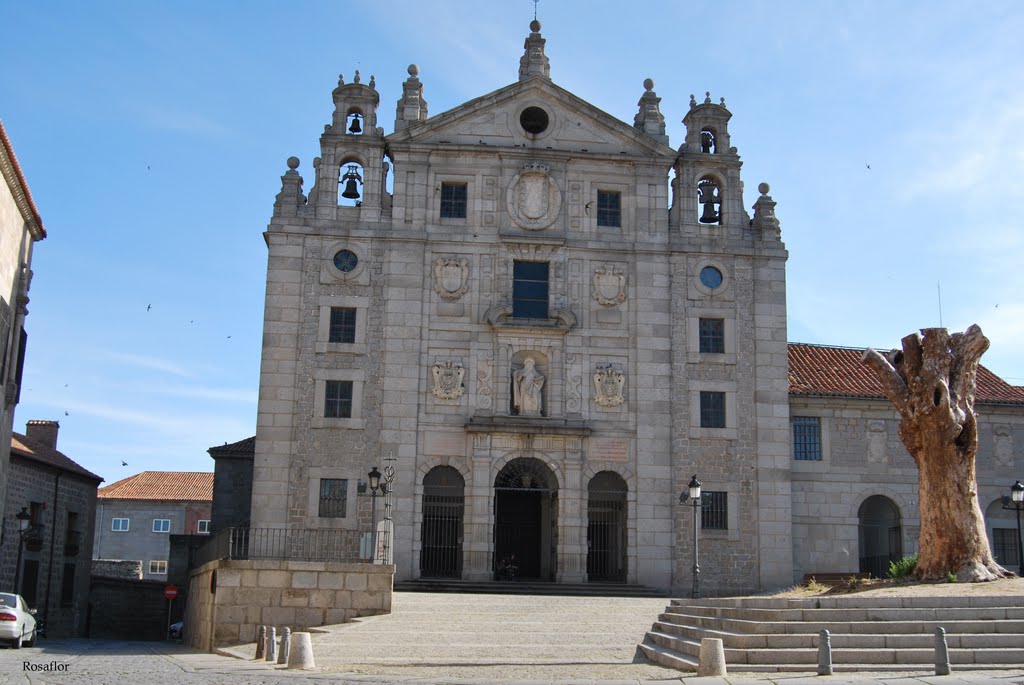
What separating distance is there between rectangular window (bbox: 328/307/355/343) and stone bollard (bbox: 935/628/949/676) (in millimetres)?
22821

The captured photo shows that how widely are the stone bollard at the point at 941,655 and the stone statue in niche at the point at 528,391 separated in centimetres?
1980

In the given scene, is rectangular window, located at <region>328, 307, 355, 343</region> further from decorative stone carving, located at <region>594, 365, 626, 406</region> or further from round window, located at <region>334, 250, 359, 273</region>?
decorative stone carving, located at <region>594, 365, 626, 406</region>

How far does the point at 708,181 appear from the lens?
38.6 metres

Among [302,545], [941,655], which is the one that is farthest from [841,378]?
[941,655]

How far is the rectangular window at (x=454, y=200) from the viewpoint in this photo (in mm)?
36938

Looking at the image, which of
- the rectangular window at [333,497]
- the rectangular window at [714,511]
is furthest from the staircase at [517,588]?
the rectangular window at [714,511]

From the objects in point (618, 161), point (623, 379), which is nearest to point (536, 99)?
point (618, 161)

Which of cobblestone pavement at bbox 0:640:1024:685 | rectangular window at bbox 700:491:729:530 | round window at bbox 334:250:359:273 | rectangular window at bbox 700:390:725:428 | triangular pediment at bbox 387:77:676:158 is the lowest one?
cobblestone pavement at bbox 0:640:1024:685

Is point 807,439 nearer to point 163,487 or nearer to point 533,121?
point 533,121

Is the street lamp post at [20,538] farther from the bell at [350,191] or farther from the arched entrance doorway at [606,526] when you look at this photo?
the arched entrance doorway at [606,526]

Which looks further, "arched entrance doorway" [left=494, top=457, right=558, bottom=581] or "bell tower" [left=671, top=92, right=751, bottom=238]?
"bell tower" [left=671, top=92, right=751, bottom=238]

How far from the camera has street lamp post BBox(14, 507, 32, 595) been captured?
120 feet

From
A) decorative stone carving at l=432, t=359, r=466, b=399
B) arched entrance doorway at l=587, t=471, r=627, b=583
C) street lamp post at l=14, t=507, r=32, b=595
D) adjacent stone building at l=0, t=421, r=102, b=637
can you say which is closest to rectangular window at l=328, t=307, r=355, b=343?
decorative stone carving at l=432, t=359, r=466, b=399

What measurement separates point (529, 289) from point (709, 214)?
6.78 meters
